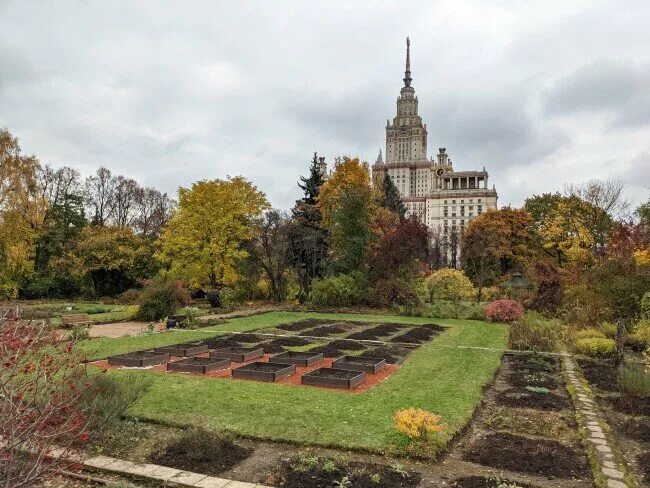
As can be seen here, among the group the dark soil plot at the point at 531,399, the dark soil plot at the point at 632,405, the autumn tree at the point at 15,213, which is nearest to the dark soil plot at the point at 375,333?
the dark soil plot at the point at 531,399

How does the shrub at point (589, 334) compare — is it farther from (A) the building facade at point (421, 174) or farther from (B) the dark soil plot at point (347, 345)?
(A) the building facade at point (421, 174)

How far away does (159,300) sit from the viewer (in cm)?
2234

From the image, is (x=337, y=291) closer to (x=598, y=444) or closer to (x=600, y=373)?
(x=600, y=373)

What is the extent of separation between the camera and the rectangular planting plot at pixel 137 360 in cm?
1206

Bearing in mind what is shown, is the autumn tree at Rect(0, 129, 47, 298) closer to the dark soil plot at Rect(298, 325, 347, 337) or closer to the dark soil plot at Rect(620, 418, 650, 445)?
the dark soil plot at Rect(298, 325, 347, 337)

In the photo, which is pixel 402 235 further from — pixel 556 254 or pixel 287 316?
pixel 556 254

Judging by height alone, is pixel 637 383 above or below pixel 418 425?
above

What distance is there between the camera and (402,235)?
27.8 metres

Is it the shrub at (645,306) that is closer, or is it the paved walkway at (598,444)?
the paved walkway at (598,444)

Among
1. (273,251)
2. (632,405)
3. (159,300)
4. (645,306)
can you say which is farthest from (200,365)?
(273,251)

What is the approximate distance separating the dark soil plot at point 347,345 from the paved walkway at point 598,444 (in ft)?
21.8

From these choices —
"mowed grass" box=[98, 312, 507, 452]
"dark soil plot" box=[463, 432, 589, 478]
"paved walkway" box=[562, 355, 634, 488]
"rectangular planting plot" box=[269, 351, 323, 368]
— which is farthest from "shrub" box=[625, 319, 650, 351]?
"dark soil plot" box=[463, 432, 589, 478]

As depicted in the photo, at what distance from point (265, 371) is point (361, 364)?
2.43m

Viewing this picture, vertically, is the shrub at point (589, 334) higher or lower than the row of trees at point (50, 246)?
lower
